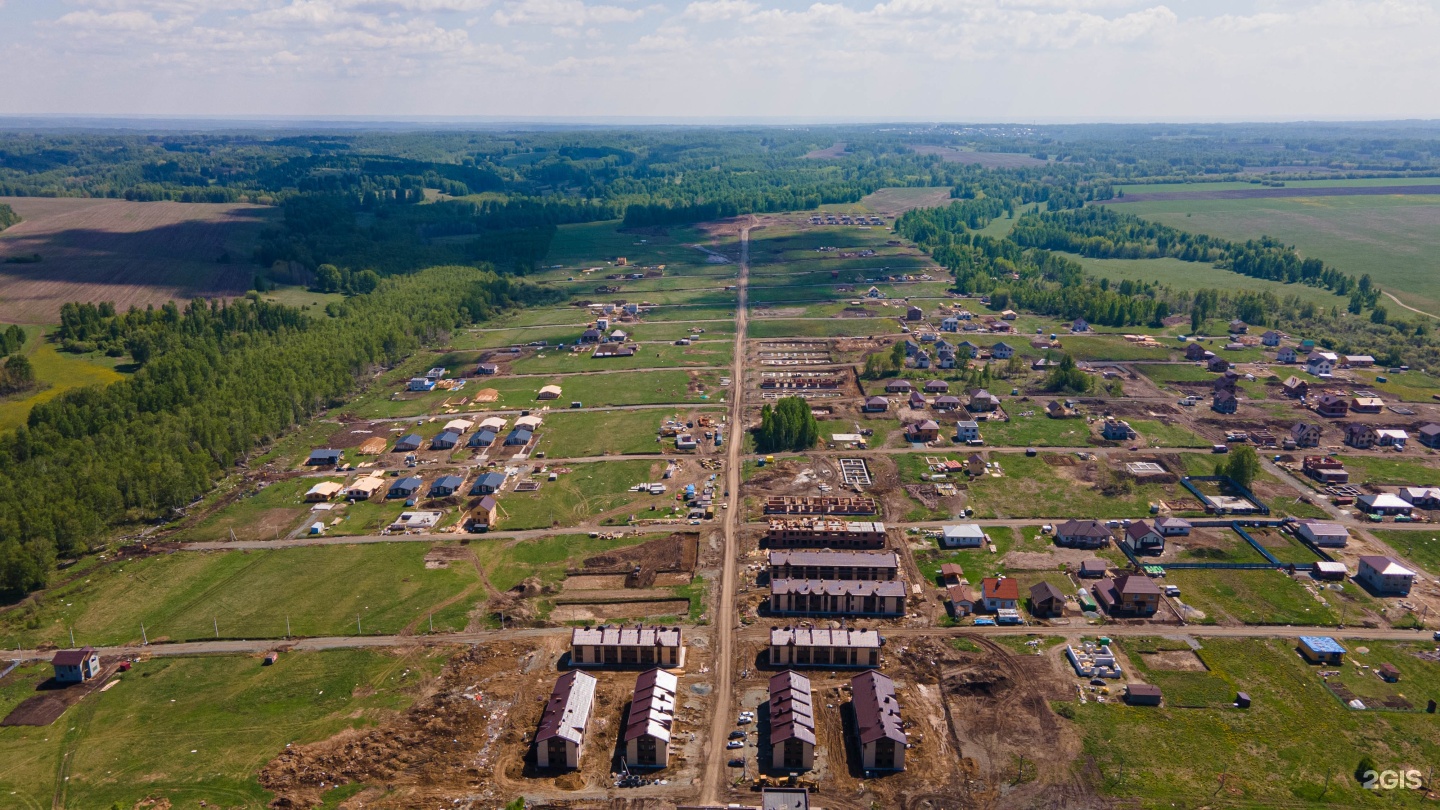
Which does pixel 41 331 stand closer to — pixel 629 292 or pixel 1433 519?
pixel 629 292

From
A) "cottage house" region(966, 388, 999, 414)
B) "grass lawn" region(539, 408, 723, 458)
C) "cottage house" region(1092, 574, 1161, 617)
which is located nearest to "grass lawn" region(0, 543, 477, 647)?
"grass lawn" region(539, 408, 723, 458)

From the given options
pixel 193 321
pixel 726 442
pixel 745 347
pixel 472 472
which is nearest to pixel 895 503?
pixel 726 442

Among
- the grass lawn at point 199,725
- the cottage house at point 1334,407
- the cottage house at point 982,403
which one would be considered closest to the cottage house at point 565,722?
the grass lawn at point 199,725

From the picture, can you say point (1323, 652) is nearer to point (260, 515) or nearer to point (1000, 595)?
point (1000, 595)

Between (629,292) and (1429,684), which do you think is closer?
(1429,684)

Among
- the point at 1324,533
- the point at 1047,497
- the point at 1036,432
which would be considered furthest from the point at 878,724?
the point at 1036,432
